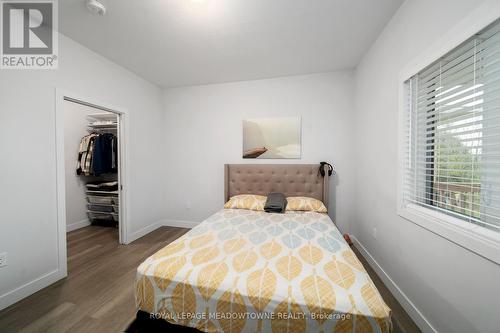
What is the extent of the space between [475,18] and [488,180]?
0.89 meters

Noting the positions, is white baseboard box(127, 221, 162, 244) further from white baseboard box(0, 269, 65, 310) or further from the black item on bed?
the black item on bed

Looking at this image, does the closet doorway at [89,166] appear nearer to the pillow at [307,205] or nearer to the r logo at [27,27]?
the r logo at [27,27]

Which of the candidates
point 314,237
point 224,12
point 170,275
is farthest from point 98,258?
point 224,12

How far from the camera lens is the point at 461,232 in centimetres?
111

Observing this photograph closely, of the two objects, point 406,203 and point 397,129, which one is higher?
point 397,129

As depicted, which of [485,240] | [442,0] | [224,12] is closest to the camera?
[485,240]

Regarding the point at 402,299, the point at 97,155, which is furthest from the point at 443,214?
the point at 97,155

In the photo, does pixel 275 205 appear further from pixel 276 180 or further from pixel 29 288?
pixel 29 288

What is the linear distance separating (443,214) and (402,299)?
0.87 metres

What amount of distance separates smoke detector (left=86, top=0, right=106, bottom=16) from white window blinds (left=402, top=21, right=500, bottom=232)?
2.73 metres

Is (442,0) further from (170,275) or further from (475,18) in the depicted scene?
(170,275)

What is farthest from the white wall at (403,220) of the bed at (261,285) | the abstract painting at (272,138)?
the abstract painting at (272,138)

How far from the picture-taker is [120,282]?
1.97m

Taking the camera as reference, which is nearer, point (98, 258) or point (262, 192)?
point (98, 258)
